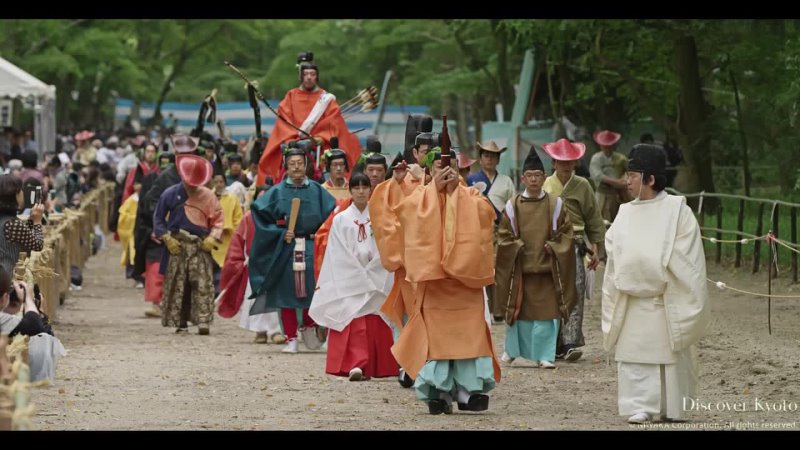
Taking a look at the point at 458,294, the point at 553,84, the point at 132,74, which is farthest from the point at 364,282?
the point at 132,74

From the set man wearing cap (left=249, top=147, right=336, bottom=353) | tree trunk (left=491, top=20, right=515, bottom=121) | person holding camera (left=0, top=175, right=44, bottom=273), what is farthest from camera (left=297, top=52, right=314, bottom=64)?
tree trunk (left=491, top=20, right=515, bottom=121)

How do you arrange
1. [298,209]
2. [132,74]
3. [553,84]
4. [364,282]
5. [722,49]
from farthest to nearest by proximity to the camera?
1. [132,74]
2. [553,84]
3. [722,49]
4. [298,209]
5. [364,282]

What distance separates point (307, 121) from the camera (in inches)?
712

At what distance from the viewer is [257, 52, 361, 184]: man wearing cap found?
1809cm

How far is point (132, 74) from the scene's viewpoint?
4244 cm

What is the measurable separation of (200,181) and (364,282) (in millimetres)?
4280

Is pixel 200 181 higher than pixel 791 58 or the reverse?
the reverse

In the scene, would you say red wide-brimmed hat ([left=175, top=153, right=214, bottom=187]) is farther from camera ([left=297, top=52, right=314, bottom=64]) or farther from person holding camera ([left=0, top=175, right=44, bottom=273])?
person holding camera ([left=0, top=175, right=44, bottom=273])

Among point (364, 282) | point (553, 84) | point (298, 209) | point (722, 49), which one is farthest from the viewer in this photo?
point (553, 84)

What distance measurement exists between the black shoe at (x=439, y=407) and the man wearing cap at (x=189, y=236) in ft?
21.1

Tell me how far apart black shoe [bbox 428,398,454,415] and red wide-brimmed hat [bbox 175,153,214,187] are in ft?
21.6

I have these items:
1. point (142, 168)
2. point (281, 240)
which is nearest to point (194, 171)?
point (281, 240)

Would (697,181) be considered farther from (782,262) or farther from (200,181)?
(200,181)

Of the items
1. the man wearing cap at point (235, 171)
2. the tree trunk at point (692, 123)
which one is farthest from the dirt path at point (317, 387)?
the tree trunk at point (692, 123)
